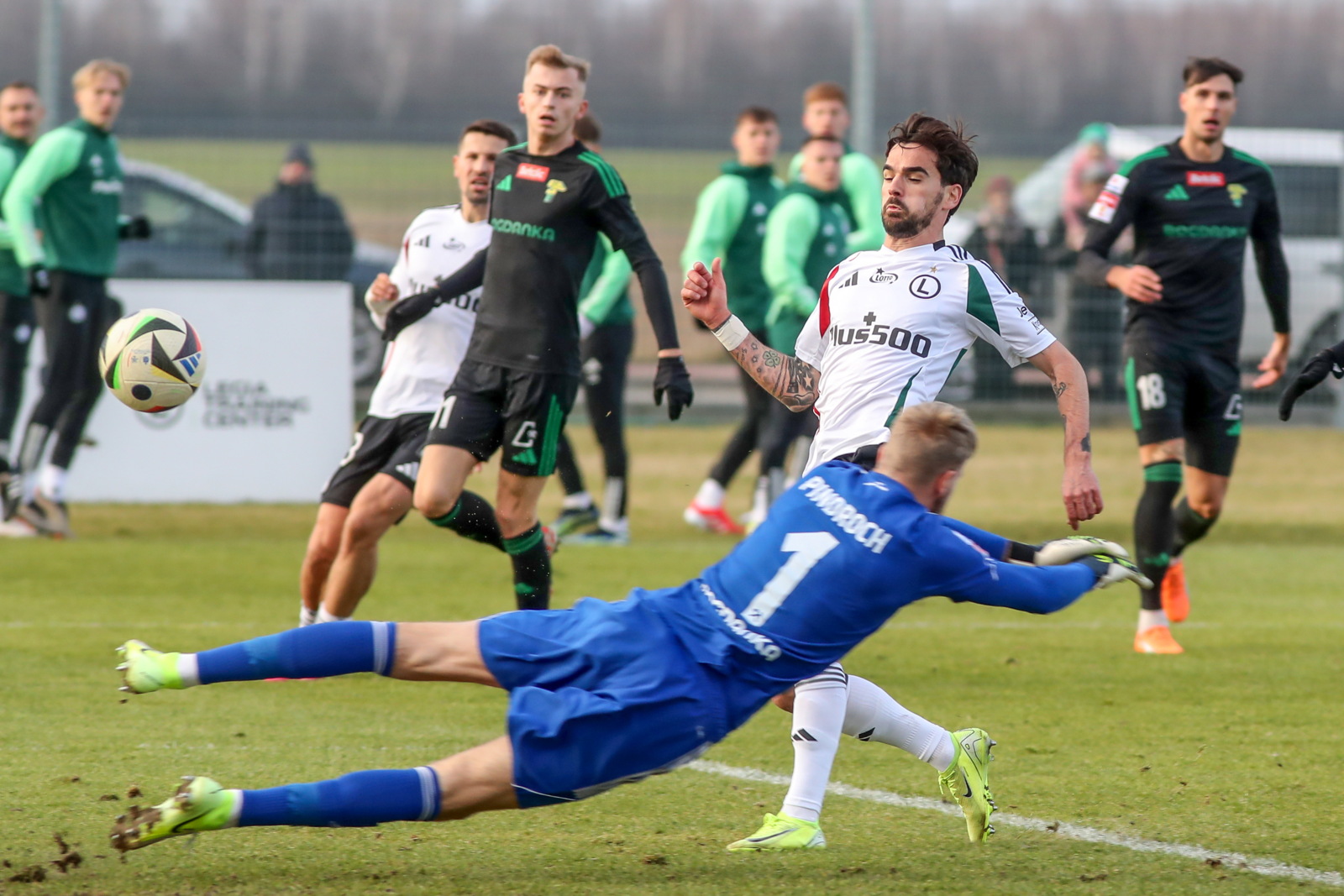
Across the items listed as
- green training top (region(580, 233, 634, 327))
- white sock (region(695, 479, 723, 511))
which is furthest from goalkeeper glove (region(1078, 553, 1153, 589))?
white sock (region(695, 479, 723, 511))

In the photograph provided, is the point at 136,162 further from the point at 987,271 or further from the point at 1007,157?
the point at 987,271

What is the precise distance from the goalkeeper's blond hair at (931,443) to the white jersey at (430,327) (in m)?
3.43

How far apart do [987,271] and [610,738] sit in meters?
2.01

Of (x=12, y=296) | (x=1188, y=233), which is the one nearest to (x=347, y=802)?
(x=1188, y=233)

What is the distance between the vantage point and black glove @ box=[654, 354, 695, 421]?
590cm

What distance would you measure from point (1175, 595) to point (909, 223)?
3866 mm

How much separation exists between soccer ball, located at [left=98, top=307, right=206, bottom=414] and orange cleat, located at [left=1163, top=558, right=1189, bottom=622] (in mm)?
4609

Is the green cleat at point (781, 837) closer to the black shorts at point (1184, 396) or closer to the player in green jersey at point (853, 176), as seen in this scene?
the black shorts at point (1184, 396)

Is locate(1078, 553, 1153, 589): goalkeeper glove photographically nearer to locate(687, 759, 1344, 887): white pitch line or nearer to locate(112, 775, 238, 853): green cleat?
locate(687, 759, 1344, 887): white pitch line

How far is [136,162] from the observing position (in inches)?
590

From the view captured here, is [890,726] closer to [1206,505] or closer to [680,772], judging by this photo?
[680,772]

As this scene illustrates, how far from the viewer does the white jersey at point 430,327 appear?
723 cm

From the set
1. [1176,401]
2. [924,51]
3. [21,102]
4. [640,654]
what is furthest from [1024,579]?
[924,51]

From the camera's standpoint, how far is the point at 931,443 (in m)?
4.05
